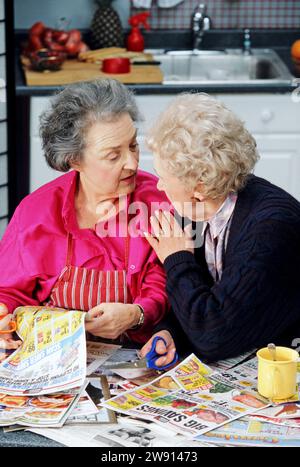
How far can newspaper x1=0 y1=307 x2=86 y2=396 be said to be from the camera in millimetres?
2166

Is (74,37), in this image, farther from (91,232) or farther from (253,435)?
(253,435)

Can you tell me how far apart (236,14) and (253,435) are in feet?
10.6

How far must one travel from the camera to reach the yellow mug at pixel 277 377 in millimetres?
2102

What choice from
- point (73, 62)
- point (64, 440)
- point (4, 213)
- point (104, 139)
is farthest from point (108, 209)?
point (73, 62)

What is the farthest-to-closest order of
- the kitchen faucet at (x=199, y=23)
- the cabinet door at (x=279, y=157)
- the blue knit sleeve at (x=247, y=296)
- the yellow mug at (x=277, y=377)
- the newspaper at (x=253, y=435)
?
1. the kitchen faucet at (x=199, y=23)
2. the cabinet door at (x=279, y=157)
3. the blue knit sleeve at (x=247, y=296)
4. the yellow mug at (x=277, y=377)
5. the newspaper at (x=253, y=435)

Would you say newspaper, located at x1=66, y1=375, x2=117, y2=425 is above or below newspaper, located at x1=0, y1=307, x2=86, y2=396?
below

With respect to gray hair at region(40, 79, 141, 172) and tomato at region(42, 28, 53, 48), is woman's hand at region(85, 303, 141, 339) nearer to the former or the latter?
gray hair at region(40, 79, 141, 172)

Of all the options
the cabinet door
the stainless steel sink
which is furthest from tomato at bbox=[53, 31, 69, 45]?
the cabinet door

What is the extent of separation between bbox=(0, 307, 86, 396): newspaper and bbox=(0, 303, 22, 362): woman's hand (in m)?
0.02

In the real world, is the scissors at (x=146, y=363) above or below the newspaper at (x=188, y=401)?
above

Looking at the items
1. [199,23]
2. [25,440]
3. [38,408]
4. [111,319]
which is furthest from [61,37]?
[25,440]

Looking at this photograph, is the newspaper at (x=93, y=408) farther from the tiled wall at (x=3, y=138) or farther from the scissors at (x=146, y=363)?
the tiled wall at (x=3, y=138)

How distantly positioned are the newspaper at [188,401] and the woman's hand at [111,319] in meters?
0.21

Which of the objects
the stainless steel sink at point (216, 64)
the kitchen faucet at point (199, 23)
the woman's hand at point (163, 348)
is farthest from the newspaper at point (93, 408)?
the kitchen faucet at point (199, 23)
